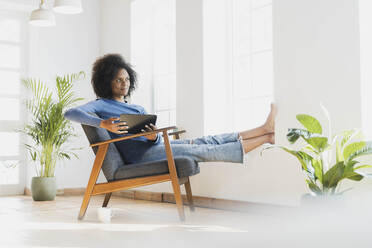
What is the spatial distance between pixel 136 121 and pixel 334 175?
1361 millimetres

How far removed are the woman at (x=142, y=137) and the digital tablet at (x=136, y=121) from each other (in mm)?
45

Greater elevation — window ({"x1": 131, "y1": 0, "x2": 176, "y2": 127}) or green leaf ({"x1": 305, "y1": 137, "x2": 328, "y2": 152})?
window ({"x1": 131, "y1": 0, "x2": 176, "y2": 127})

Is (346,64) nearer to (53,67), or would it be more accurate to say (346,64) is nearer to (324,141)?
(324,141)

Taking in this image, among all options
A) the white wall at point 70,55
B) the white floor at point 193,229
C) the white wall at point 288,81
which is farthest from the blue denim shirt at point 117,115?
the white wall at point 70,55

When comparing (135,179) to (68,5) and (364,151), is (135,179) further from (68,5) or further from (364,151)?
(68,5)

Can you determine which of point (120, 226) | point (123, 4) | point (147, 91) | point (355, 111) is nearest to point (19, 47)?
point (123, 4)

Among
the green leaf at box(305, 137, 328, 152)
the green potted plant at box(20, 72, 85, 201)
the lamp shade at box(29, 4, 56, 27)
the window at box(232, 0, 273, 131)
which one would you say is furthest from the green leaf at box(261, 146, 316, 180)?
the lamp shade at box(29, 4, 56, 27)

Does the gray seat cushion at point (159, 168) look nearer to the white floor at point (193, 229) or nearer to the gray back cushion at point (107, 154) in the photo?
the gray back cushion at point (107, 154)

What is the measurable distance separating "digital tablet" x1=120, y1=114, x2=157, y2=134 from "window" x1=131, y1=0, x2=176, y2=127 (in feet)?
4.91

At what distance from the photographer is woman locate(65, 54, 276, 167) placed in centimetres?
284

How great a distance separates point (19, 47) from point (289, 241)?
4.23m

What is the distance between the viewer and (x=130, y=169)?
9.19 feet

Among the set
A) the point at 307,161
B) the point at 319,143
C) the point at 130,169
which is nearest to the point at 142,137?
the point at 130,169

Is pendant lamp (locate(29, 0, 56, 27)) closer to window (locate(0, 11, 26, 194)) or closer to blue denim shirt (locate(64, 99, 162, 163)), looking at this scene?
window (locate(0, 11, 26, 194))
